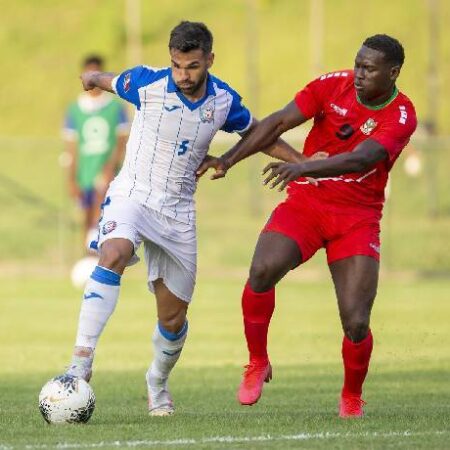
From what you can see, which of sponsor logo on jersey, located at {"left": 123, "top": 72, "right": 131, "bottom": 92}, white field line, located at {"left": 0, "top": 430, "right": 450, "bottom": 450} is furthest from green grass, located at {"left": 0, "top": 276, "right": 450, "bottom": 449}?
→ sponsor logo on jersey, located at {"left": 123, "top": 72, "right": 131, "bottom": 92}

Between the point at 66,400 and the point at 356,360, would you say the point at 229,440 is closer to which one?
the point at 66,400

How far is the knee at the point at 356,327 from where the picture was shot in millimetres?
9719

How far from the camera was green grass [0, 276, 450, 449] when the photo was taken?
8547 mm

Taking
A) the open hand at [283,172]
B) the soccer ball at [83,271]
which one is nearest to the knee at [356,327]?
the open hand at [283,172]

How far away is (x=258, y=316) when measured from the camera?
10.1 metres

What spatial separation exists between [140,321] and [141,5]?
105 ft

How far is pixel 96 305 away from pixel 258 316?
1462 mm

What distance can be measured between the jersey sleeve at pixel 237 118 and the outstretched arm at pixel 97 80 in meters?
0.78

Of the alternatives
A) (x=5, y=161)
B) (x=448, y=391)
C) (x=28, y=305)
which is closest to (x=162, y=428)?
(x=448, y=391)

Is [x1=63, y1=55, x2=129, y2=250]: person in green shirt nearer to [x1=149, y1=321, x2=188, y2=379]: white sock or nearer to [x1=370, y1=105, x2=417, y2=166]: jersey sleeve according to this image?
[x1=149, y1=321, x2=188, y2=379]: white sock

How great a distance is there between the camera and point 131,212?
9414mm

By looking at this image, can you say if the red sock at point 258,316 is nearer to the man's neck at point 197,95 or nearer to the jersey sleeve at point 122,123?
the man's neck at point 197,95

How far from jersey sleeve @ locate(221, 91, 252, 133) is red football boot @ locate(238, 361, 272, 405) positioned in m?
1.53

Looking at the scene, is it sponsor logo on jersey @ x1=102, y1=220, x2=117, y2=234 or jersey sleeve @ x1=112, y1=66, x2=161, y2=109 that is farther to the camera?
jersey sleeve @ x1=112, y1=66, x2=161, y2=109
